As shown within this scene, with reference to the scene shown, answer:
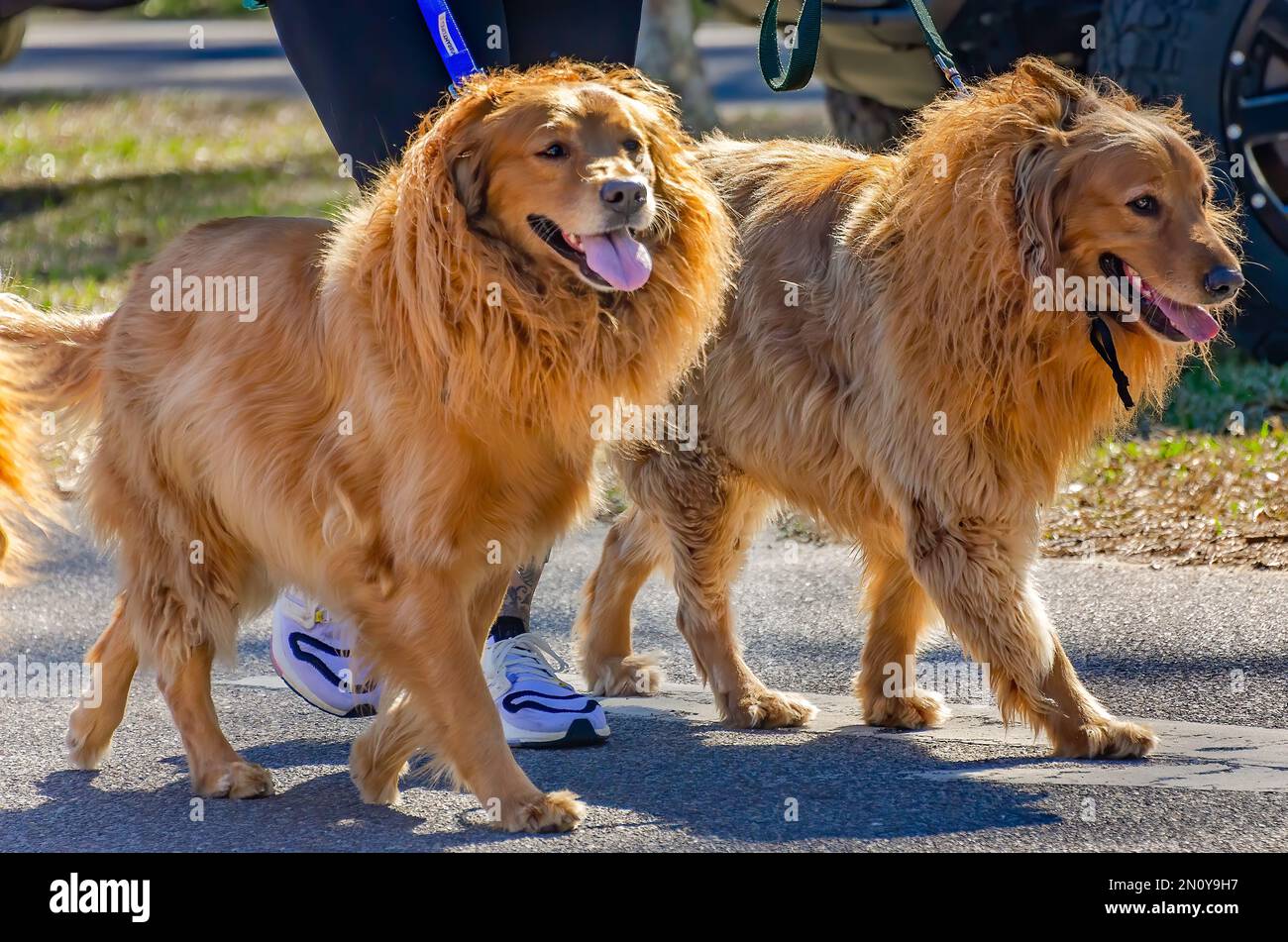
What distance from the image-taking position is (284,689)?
5.16m

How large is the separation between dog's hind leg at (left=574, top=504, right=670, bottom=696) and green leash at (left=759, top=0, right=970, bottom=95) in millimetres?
1436

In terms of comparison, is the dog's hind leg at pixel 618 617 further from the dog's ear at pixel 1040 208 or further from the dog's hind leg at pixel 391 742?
the dog's ear at pixel 1040 208

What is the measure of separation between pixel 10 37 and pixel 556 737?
8.57 meters

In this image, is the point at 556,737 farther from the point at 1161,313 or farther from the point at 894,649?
the point at 1161,313

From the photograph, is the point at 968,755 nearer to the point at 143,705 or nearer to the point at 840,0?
the point at 143,705

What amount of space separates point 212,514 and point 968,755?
2005mm

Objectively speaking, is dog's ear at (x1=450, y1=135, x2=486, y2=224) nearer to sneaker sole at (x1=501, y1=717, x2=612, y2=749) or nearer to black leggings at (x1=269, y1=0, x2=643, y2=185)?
black leggings at (x1=269, y1=0, x2=643, y2=185)

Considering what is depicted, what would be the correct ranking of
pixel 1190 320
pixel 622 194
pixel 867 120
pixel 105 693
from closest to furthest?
1. pixel 622 194
2. pixel 1190 320
3. pixel 105 693
4. pixel 867 120

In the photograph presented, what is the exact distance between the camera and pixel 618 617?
523 cm

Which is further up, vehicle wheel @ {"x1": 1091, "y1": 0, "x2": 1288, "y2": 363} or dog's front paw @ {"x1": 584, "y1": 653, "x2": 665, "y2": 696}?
vehicle wheel @ {"x1": 1091, "y1": 0, "x2": 1288, "y2": 363}

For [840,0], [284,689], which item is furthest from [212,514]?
[840,0]

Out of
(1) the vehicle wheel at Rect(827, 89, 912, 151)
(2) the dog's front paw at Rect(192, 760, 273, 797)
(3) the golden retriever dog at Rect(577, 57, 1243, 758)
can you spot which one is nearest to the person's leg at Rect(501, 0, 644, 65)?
(3) the golden retriever dog at Rect(577, 57, 1243, 758)

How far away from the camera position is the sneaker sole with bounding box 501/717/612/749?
452 centimetres

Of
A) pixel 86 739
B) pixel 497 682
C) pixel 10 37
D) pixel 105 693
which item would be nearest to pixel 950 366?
pixel 497 682
